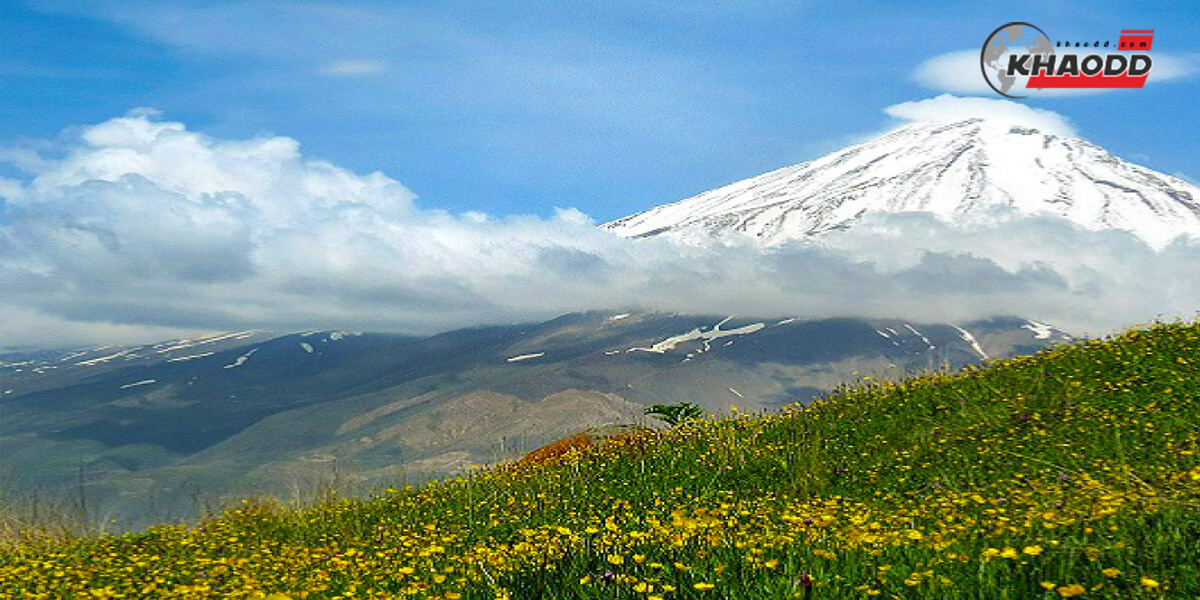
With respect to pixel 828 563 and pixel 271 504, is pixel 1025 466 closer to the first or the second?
pixel 828 563

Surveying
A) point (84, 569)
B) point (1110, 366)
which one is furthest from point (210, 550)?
point (1110, 366)

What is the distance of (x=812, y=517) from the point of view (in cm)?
808

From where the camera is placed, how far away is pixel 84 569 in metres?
10.3

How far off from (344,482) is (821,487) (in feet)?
26.6

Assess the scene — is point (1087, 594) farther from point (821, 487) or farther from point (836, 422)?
point (836, 422)

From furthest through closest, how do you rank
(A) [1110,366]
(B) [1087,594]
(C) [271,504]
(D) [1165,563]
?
1. (A) [1110,366]
2. (C) [271,504]
3. (D) [1165,563]
4. (B) [1087,594]

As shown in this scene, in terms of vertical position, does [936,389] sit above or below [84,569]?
above

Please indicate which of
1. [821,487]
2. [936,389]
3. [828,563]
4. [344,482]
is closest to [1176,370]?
[936,389]

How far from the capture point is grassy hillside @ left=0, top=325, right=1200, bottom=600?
534 centimetres

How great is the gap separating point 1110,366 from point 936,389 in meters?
2.78

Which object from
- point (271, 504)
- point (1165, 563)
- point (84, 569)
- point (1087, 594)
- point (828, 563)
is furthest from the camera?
point (271, 504)

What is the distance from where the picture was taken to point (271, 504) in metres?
14.2

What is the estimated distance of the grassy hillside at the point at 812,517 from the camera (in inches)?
210

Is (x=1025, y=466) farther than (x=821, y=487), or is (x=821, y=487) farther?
(x=821, y=487)
